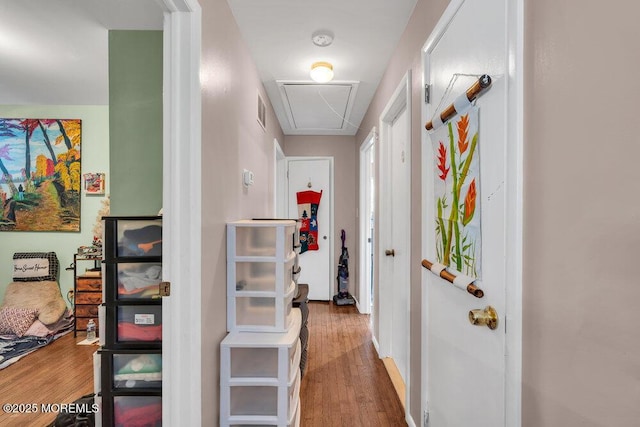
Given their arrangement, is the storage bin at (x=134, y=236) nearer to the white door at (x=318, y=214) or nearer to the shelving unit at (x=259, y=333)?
the shelving unit at (x=259, y=333)

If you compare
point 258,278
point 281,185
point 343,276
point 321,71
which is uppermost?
point 321,71

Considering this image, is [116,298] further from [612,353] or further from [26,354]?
[26,354]

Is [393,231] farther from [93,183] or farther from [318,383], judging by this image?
[93,183]

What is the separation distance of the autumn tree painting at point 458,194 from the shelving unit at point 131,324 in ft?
4.06

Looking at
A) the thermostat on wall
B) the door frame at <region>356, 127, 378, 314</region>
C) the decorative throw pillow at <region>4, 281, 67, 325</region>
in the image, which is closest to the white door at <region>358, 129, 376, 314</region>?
the door frame at <region>356, 127, 378, 314</region>

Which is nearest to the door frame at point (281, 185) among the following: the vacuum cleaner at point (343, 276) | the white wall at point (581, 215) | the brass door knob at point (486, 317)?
the vacuum cleaner at point (343, 276)

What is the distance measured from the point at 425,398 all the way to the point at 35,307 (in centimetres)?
381

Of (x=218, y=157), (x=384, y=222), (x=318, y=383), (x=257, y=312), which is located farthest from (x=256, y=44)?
(x=318, y=383)

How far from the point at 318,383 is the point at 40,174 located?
365 centimetres

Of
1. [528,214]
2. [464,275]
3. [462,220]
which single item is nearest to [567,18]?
[528,214]

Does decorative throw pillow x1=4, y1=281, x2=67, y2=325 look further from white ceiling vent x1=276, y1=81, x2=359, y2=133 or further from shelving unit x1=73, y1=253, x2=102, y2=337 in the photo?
white ceiling vent x1=276, y1=81, x2=359, y2=133

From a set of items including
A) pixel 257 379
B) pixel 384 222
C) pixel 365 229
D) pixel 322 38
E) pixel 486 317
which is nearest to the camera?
pixel 486 317

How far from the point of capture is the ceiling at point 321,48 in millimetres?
1922

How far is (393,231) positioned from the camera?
274cm
